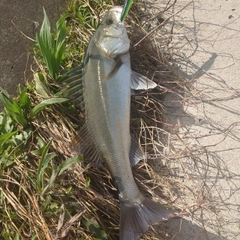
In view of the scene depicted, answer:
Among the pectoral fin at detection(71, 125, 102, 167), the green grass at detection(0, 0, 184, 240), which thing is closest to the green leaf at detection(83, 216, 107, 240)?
the green grass at detection(0, 0, 184, 240)

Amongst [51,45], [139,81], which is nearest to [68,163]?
[139,81]

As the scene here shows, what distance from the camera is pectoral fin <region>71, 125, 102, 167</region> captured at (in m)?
2.46

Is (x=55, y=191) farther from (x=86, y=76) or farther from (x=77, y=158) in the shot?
(x=86, y=76)

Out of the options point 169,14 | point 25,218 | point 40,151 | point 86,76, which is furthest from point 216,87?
point 25,218

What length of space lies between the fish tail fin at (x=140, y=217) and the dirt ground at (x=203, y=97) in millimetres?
333

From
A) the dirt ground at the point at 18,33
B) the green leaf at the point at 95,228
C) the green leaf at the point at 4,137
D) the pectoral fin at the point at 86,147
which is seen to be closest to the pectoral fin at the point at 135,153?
the pectoral fin at the point at 86,147

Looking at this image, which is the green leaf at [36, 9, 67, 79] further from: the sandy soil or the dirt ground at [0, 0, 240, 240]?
the sandy soil

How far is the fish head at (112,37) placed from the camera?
2.41m

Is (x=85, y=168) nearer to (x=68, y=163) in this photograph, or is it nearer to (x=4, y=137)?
(x=68, y=163)

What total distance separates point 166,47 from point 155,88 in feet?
1.12

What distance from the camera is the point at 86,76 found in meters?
2.45

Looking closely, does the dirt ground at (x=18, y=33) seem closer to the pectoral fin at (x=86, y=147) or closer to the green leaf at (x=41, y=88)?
the green leaf at (x=41, y=88)

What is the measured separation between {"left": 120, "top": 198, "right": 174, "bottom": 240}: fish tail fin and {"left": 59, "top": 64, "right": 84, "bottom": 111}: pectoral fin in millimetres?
772

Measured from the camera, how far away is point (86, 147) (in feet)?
8.07
